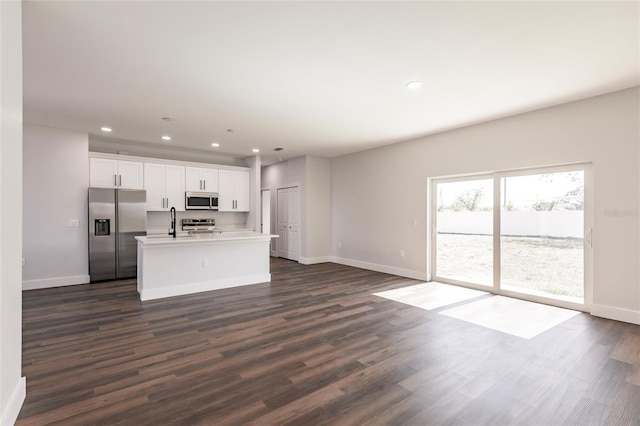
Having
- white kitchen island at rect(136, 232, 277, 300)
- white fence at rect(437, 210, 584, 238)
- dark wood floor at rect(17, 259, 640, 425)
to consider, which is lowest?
dark wood floor at rect(17, 259, 640, 425)

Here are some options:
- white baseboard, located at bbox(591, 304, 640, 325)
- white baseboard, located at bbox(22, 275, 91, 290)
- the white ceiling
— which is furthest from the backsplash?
white baseboard, located at bbox(591, 304, 640, 325)

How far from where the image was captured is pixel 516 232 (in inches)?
183

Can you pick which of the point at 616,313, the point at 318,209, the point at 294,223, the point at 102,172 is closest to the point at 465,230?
the point at 616,313

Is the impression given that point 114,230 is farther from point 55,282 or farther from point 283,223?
point 283,223

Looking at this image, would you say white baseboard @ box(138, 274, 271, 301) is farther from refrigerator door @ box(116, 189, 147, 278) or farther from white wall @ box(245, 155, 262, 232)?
white wall @ box(245, 155, 262, 232)

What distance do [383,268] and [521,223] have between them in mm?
2841

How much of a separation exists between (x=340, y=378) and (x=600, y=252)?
3.74 metres

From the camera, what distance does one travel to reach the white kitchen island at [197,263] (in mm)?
4516

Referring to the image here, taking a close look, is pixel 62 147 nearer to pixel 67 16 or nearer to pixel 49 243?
pixel 49 243

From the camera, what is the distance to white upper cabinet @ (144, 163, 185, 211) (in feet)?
21.1

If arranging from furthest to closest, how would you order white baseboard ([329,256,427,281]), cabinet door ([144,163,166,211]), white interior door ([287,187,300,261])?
white interior door ([287,187,300,261])
cabinet door ([144,163,166,211])
white baseboard ([329,256,427,281])

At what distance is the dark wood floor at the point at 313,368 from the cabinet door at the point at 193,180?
337 centimetres

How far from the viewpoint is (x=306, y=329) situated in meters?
3.34
